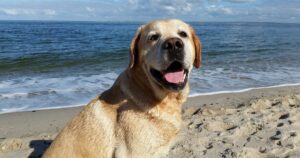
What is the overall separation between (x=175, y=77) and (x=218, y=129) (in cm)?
286

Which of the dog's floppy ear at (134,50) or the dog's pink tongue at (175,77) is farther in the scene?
the dog's floppy ear at (134,50)

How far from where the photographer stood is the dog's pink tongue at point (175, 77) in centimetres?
355

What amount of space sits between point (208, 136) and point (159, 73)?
252 centimetres

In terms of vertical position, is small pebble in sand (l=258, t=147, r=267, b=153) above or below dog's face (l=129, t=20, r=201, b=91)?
below

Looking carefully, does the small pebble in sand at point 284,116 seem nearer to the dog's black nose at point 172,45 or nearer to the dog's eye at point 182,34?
the dog's eye at point 182,34

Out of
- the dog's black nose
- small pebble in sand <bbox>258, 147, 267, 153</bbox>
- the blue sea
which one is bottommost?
the blue sea

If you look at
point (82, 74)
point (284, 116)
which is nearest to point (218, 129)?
point (284, 116)

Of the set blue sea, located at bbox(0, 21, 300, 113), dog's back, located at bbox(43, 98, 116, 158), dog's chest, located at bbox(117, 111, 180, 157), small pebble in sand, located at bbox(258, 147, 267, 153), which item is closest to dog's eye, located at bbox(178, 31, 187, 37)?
dog's chest, located at bbox(117, 111, 180, 157)

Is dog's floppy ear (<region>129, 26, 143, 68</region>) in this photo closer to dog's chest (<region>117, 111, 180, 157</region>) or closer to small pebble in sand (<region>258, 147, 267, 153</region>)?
dog's chest (<region>117, 111, 180, 157</region>)

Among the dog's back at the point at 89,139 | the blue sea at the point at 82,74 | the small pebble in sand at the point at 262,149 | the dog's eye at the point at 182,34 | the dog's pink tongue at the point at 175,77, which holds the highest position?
the dog's eye at the point at 182,34

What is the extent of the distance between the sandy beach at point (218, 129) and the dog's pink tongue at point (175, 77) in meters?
1.86

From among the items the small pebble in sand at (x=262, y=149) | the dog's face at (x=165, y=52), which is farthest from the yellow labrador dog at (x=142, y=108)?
the small pebble in sand at (x=262, y=149)

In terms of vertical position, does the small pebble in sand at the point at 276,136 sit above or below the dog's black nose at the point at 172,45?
below

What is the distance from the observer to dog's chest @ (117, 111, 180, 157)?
3537 mm
